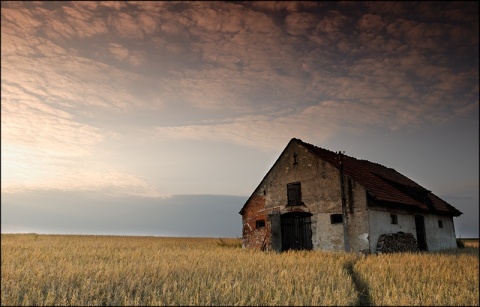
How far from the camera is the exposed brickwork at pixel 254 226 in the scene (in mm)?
22078

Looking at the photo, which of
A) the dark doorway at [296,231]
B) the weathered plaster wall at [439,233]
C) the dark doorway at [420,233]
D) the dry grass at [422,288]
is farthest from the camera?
the weathered plaster wall at [439,233]

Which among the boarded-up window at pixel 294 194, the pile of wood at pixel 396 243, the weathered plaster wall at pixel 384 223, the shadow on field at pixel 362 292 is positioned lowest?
the shadow on field at pixel 362 292

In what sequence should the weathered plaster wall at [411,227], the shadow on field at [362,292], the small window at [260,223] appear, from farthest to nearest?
the small window at [260,223], the weathered plaster wall at [411,227], the shadow on field at [362,292]

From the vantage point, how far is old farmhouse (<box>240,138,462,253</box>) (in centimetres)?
1834

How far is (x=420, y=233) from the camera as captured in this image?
22781 mm

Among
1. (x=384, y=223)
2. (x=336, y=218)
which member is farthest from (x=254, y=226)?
(x=384, y=223)

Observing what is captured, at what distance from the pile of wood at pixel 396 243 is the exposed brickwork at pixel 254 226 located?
673cm

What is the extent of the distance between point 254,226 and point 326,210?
222 inches

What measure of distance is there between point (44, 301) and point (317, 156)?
16875mm

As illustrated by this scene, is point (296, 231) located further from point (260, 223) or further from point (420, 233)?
point (420, 233)

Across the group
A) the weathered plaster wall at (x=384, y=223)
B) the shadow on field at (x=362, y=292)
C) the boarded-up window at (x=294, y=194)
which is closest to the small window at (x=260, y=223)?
the boarded-up window at (x=294, y=194)

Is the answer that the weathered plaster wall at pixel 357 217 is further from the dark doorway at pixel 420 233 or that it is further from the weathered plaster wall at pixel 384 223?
the dark doorway at pixel 420 233

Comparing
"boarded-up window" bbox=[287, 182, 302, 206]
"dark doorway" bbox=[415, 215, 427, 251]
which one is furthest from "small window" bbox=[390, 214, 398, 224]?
"boarded-up window" bbox=[287, 182, 302, 206]

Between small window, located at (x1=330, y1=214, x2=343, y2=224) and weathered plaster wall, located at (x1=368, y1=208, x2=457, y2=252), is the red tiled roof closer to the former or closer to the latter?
weathered plaster wall, located at (x1=368, y1=208, x2=457, y2=252)
